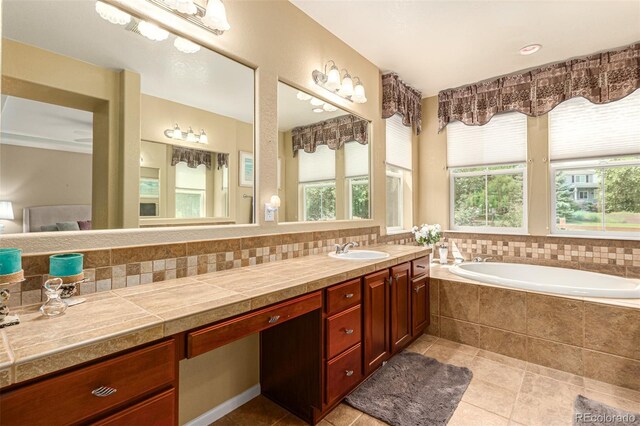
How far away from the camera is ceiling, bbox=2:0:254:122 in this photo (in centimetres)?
116

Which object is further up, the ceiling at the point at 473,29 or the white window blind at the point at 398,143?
the ceiling at the point at 473,29

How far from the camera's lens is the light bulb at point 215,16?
1552 millimetres

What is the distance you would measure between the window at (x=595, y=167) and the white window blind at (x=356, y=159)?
198 centimetres

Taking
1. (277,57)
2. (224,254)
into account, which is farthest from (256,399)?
(277,57)

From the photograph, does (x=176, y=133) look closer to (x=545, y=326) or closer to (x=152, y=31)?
(x=152, y=31)

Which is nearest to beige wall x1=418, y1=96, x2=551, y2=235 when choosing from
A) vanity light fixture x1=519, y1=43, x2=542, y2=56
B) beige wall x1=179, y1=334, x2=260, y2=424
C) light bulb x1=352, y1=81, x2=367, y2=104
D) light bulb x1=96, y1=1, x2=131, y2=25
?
vanity light fixture x1=519, y1=43, x2=542, y2=56

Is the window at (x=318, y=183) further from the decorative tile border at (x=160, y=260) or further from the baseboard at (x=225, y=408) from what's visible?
the baseboard at (x=225, y=408)

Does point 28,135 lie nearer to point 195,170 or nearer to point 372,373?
point 195,170

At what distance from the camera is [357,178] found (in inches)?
112

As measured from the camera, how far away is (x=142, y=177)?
1.44 metres

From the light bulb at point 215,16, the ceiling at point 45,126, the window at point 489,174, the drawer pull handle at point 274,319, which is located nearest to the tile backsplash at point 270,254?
the window at point 489,174

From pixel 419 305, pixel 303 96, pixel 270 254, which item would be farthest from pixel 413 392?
pixel 303 96

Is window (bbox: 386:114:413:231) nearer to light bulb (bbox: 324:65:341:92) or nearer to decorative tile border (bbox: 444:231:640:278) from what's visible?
decorative tile border (bbox: 444:231:640:278)

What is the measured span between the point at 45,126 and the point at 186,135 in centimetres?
59
